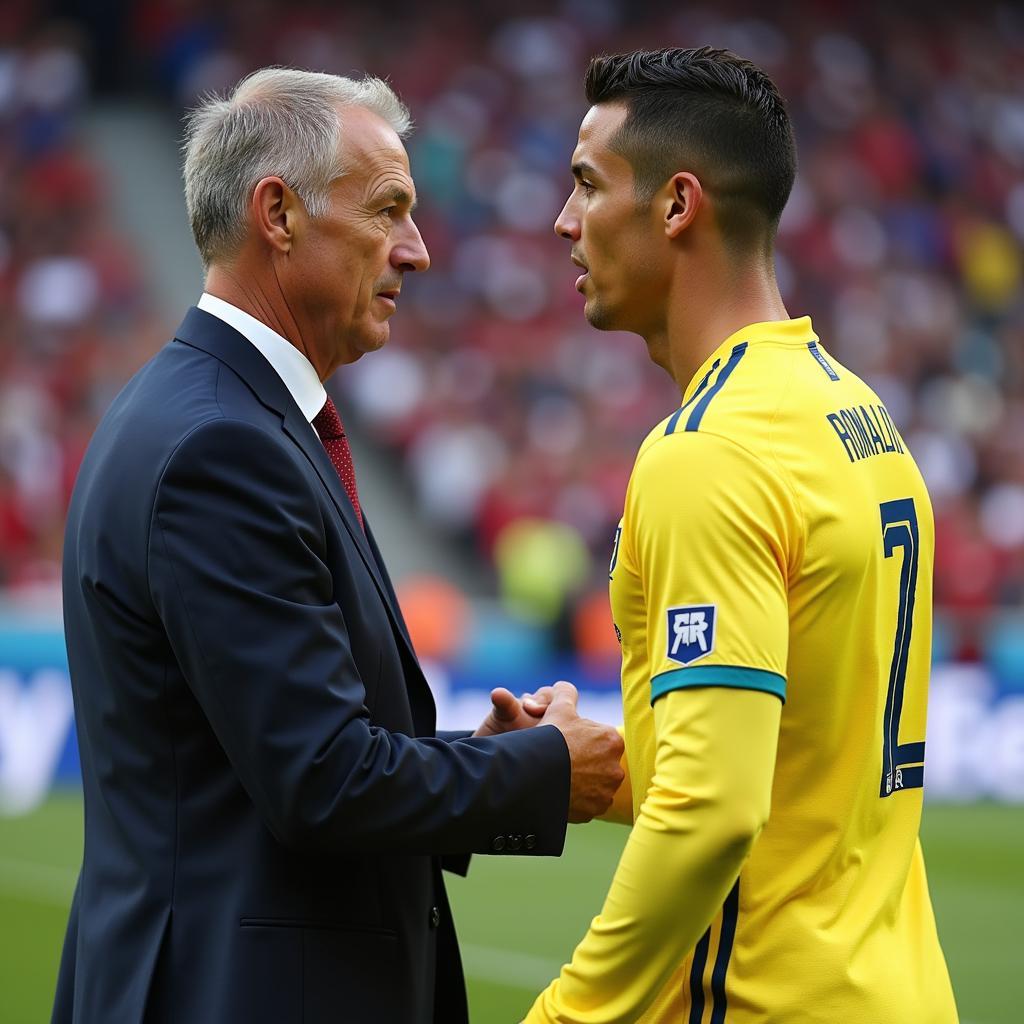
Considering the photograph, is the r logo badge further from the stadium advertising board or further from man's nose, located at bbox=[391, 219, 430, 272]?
the stadium advertising board

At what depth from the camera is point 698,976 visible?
211 cm

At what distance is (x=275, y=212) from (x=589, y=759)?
3.16 ft

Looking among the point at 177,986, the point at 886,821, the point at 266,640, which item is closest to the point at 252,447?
the point at 266,640

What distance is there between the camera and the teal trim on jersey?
194 cm

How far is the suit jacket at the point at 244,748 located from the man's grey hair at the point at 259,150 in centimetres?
25

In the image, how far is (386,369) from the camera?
12906 millimetres

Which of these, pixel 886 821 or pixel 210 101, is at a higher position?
pixel 210 101

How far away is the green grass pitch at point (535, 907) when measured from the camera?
5.77 metres

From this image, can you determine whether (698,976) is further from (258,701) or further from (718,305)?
(718,305)

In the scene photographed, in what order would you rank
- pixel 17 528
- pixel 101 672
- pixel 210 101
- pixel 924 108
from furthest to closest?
pixel 924 108
pixel 17 528
pixel 210 101
pixel 101 672

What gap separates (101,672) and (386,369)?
10754 mm

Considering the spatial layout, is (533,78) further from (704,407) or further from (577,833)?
(704,407)

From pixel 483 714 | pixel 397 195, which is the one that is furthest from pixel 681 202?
pixel 483 714

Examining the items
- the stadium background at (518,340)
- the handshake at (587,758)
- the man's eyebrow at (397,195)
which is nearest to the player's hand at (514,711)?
the handshake at (587,758)
